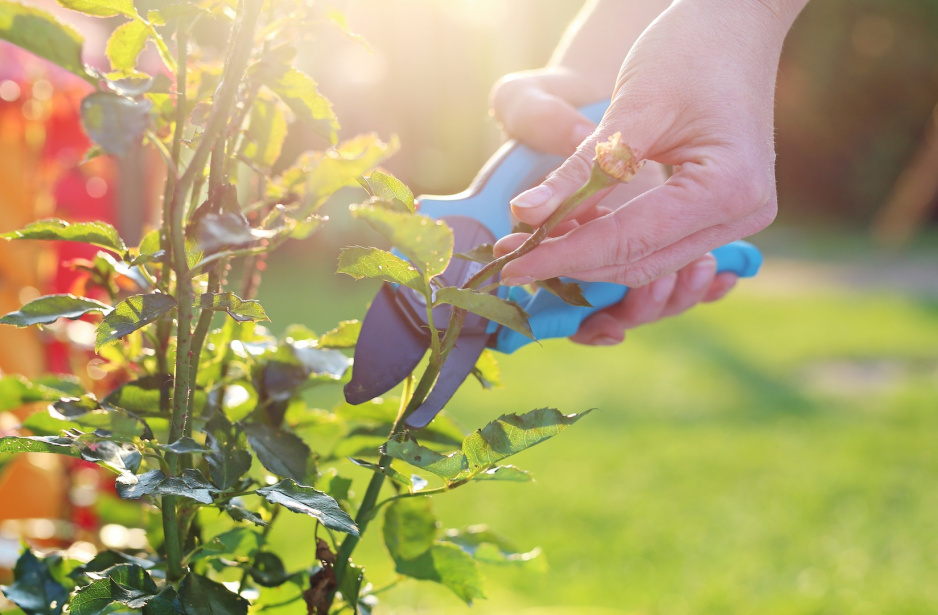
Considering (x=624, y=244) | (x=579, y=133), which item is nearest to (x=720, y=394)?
(x=579, y=133)

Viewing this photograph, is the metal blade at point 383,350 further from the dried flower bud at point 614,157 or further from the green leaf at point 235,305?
the dried flower bud at point 614,157

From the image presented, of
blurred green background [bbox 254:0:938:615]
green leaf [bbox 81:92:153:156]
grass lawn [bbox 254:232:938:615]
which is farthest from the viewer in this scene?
blurred green background [bbox 254:0:938:615]

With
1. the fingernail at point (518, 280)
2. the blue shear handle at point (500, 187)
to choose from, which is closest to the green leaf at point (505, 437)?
the fingernail at point (518, 280)

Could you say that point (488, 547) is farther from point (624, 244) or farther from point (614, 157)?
point (614, 157)

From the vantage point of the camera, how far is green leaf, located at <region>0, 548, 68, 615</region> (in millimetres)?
656

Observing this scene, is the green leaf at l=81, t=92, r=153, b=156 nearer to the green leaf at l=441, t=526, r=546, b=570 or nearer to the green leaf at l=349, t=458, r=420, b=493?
the green leaf at l=349, t=458, r=420, b=493

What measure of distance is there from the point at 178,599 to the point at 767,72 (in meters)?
0.63

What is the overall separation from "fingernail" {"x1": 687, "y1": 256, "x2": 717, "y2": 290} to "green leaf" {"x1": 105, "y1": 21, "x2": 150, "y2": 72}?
0.74 m

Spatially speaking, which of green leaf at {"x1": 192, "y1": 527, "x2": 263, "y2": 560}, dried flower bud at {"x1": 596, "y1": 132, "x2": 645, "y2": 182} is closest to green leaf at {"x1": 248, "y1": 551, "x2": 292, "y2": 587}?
green leaf at {"x1": 192, "y1": 527, "x2": 263, "y2": 560}

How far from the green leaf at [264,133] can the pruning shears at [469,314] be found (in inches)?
5.8

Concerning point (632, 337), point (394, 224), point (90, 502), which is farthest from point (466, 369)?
point (632, 337)

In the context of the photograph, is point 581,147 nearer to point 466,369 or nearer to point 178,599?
point 466,369

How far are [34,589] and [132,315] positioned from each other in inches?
11.9

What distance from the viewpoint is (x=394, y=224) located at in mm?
469
